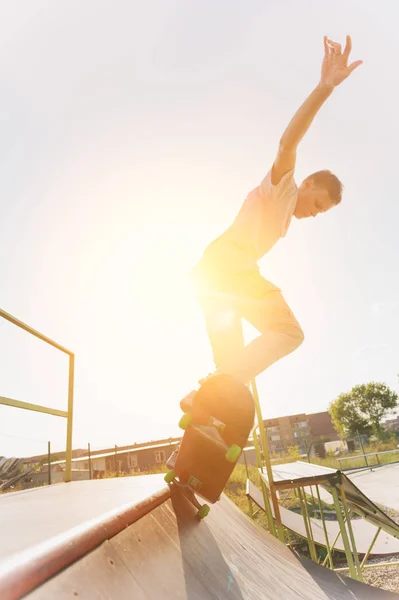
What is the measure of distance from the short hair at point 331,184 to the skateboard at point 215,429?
141 centimetres

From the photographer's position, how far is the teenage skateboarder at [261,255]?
1.99 m

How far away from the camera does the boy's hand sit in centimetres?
202

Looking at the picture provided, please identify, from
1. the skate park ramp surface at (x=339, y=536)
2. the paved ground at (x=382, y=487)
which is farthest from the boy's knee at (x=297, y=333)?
the paved ground at (x=382, y=487)

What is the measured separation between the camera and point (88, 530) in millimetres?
858

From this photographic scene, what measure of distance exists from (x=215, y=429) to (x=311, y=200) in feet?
5.18

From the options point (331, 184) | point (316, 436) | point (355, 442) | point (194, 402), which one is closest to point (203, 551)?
point (194, 402)

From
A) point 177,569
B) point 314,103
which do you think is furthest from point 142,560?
point 314,103

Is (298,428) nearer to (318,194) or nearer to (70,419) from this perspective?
(70,419)

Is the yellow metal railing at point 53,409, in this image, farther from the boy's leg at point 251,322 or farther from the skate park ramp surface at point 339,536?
the skate park ramp surface at point 339,536

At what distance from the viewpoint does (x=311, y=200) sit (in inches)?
95.3

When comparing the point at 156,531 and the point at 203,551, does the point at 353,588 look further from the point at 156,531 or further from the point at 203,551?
the point at 156,531

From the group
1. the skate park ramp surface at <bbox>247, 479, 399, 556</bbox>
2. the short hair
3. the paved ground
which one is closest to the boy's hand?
the short hair

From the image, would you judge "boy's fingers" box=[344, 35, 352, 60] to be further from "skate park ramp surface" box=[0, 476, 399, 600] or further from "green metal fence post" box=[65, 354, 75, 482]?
"green metal fence post" box=[65, 354, 75, 482]

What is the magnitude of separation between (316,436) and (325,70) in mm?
75427
